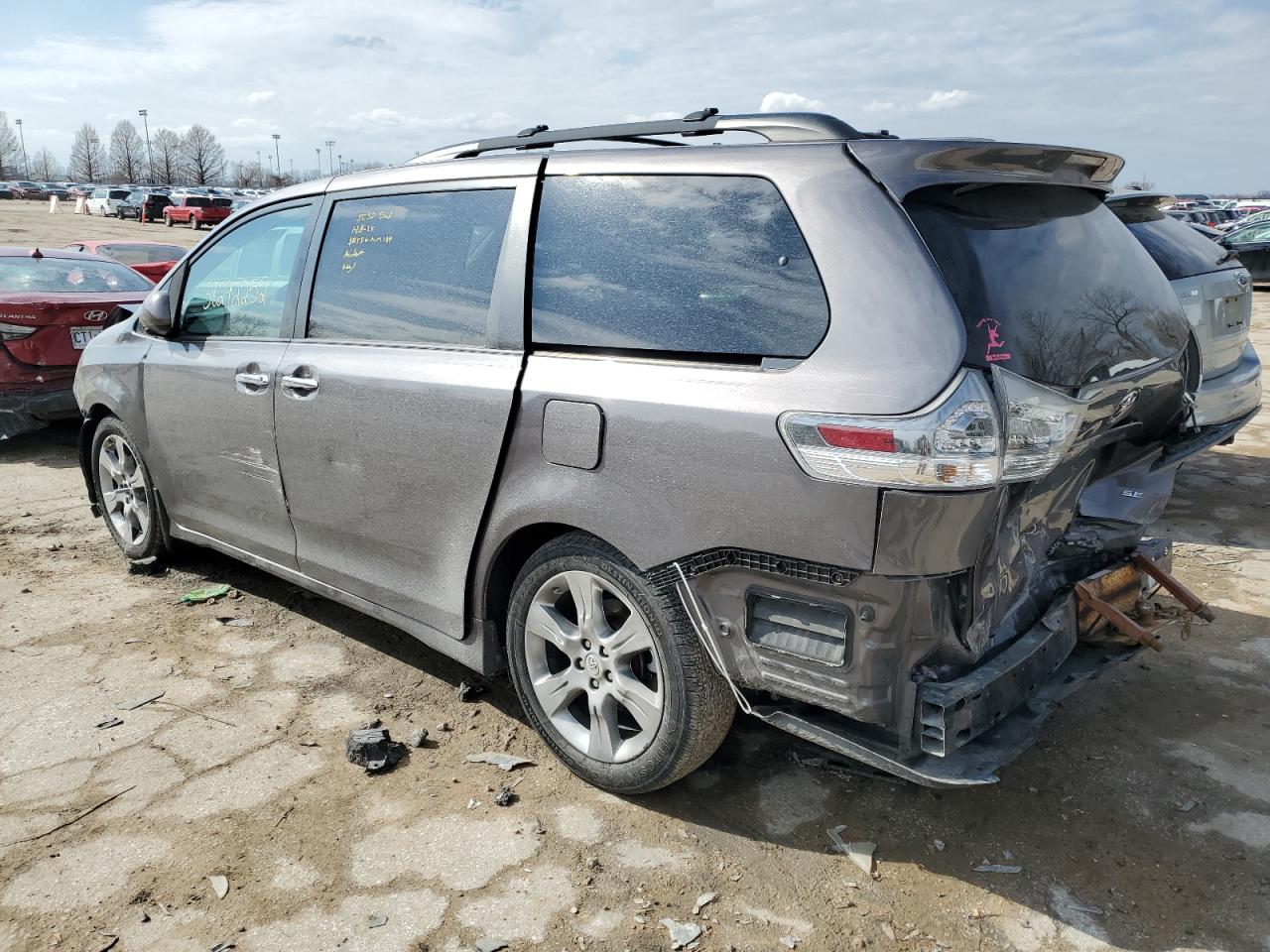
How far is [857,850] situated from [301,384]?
251cm

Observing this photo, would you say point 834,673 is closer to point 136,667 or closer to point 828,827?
point 828,827

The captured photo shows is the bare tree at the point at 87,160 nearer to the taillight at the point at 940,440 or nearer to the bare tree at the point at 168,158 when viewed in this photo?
the bare tree at the point at 168,158

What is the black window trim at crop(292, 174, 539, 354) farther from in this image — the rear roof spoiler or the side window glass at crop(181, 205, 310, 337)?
the rear roof spoiler

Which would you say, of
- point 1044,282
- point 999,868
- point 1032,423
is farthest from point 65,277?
point 999,868

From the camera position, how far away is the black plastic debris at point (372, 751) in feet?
10.5

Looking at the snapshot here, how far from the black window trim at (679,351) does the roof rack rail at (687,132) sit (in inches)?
6.7

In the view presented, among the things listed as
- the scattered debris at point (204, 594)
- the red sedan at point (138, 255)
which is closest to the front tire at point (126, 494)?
the scattered debris at point (204, 594)

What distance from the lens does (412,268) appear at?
11.2 ft

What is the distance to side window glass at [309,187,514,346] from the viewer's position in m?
3.18

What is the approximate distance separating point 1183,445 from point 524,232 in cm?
245

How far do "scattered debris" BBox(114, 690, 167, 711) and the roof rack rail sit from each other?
2.24m

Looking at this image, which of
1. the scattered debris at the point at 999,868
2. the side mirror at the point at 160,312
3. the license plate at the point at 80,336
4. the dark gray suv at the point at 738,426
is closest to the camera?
the dark gray suv at the point at 738,426

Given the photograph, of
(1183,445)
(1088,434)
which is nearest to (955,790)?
(1088,434)

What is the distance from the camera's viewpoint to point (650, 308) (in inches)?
107
